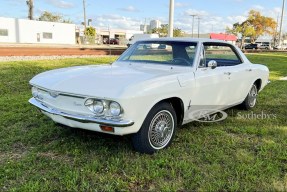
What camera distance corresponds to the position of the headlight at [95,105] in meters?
3.40

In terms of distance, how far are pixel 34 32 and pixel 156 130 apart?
148ft

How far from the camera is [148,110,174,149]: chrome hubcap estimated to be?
12.6ft

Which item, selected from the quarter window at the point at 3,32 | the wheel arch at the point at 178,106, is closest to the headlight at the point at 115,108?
the wheel arch at the point at 178,106

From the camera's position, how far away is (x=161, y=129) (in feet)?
12.9

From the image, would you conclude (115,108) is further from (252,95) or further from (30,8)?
(30,8)

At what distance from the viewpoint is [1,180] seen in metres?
3.17

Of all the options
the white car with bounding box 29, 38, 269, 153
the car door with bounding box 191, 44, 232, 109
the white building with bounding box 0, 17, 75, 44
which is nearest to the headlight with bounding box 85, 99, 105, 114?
the white car with bounding box 29, 38, 269, 153

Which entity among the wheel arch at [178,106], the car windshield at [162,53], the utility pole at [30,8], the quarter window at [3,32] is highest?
the utility pole at [30,8]

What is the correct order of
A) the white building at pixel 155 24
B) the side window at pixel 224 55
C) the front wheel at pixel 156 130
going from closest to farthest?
1. the front wheel at pixel 156 130
2. the side window at pixel 224 55
3. the white building at pixel 155 24

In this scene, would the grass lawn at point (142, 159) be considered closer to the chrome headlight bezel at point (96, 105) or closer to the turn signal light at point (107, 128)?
the turn signal light at point (107, 128)

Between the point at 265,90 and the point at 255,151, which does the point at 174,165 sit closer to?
the point at 255,151

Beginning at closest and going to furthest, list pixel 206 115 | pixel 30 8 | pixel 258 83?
pixel 206 115
pixel 258 83
pixel 30 8

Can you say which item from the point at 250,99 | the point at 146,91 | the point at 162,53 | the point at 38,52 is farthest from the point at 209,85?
the point at 38,52

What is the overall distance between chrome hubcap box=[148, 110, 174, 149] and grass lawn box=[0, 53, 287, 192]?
0.15 m
